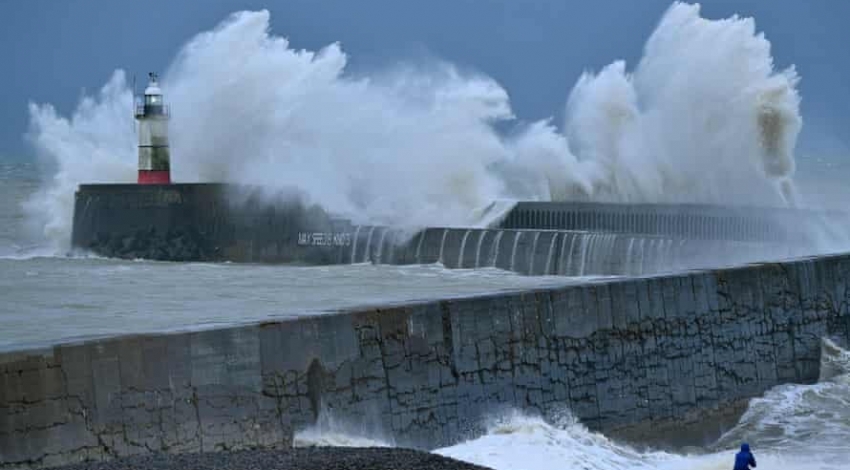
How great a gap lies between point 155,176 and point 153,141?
690mm

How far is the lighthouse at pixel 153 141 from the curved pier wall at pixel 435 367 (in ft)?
47.5

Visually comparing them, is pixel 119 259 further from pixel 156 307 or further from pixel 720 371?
pixel 720 371

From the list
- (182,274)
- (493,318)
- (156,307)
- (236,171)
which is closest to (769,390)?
(493,318)

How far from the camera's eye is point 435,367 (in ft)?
23.5

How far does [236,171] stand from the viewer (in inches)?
943

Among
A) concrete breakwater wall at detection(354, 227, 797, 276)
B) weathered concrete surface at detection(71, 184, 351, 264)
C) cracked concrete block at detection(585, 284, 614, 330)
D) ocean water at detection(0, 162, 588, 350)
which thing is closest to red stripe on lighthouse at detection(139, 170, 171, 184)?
weathered concrete surface at detection(71, 184, 351, 264)

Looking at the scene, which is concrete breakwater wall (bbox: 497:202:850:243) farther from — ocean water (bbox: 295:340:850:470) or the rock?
the rock

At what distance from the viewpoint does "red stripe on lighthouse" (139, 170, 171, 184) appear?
22.8m

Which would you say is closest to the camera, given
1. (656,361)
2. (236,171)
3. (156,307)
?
(656,361)

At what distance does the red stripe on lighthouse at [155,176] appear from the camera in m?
22.8

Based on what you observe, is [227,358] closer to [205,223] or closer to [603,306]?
[603,306]

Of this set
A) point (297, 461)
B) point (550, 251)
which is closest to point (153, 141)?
point (550, 251)

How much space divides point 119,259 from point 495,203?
5.53m

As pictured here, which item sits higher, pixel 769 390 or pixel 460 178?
pixel 460 178
